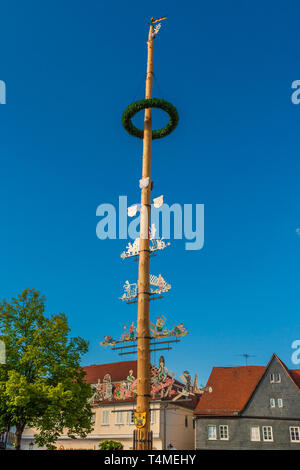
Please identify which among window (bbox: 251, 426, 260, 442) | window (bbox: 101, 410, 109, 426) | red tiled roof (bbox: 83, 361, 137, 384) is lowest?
window (bbox: 251, 426, 260, 442)

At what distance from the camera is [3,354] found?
28969mm

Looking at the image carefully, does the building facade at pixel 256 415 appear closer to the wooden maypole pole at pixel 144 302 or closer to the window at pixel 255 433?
the window at pixel 255 433

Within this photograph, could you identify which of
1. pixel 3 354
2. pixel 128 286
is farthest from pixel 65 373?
pixel 128 286

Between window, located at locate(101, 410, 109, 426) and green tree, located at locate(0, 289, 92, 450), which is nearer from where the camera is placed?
green tree, located at locate(0, 289, 92, 450)

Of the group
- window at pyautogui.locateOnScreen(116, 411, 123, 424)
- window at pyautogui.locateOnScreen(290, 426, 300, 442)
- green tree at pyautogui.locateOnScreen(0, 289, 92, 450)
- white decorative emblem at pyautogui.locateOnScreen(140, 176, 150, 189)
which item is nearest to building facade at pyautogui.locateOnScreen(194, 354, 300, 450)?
window at pyautogui.locateOnScreen(290, 426, 300, 442)

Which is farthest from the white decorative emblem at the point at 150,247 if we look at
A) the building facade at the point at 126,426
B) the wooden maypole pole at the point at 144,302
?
Answer: the building facade at the point at 126,426

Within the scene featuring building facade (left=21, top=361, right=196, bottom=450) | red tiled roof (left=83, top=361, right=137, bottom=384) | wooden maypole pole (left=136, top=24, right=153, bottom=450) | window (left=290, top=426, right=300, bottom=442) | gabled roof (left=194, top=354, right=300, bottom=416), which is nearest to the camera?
wooden maypole pole (left=136, top=24, right=153, bottom=450)

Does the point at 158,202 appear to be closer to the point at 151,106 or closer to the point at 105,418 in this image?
the point at 151,106

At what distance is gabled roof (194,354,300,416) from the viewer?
4606 centimetres

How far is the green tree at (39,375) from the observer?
2766cm

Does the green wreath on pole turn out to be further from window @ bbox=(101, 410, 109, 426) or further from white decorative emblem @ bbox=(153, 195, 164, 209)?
window @ bbox=(101, 410, 109, 426)

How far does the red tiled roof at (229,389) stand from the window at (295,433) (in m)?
5.16
